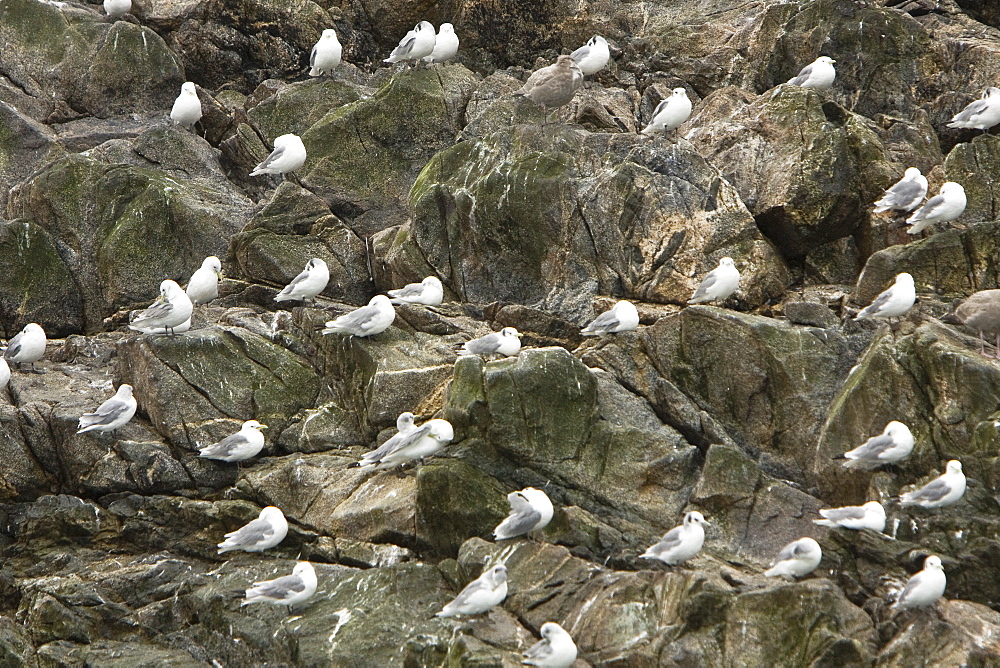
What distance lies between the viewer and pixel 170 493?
55.0 ft

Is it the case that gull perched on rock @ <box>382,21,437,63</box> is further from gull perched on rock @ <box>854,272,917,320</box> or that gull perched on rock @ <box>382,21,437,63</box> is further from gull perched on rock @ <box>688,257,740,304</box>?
gull perched on rock @ <box>854,272,917,320</box>

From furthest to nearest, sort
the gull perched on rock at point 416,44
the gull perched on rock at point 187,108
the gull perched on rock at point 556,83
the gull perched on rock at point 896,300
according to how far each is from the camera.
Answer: the gull perched on rock at point 416,44 < the gull perched on rock at point 187,108 < the gull perched on rock at point 556,83 < the gull perched on rock at point 896,300

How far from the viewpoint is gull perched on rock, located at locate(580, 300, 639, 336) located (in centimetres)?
1755

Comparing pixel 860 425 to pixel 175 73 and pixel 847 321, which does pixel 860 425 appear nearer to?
pixel 847 321

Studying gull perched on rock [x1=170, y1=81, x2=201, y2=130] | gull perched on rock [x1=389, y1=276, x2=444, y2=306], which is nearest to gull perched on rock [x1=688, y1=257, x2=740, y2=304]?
gull perched on rock [x1=389, y1=276, x2=444, y2=306]

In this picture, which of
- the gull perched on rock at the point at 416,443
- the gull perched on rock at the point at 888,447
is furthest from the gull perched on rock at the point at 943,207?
the gull perched on rock at the point at 416,443

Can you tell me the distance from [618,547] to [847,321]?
5035mm

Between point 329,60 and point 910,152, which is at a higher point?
point 329,60

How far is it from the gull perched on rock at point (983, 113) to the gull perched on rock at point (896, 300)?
497cm

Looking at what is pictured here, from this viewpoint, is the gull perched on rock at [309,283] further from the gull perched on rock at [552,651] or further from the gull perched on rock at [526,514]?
the gull perched on rock at [552,651]

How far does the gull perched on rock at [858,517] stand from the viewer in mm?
14422

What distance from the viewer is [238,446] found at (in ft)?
54.5

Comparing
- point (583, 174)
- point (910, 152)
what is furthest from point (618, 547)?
point (910, 152)

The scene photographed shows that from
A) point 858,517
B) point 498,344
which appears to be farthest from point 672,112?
point 858,517
